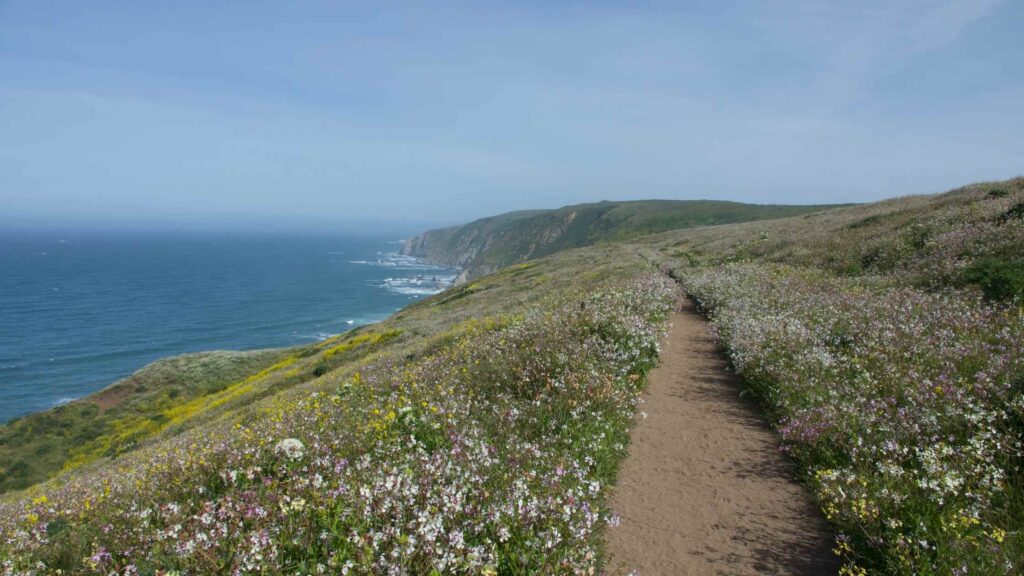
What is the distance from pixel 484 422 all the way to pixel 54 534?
526 centimetres

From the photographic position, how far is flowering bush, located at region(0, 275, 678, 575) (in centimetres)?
448

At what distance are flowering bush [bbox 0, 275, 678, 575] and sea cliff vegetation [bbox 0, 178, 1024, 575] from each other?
3cm

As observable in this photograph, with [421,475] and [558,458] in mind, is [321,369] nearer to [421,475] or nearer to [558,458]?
[558,458]

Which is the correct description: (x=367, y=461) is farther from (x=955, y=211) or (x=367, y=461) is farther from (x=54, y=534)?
(x=955, y=211)

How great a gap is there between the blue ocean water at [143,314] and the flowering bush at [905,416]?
83.1 m

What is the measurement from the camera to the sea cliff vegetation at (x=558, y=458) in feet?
15.5

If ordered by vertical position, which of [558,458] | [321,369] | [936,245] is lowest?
[321,369]

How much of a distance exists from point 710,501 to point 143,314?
460ft

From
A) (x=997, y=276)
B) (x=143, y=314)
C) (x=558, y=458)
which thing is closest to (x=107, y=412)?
(x=558, y=458)

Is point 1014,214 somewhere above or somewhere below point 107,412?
above

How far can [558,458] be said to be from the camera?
690 cm

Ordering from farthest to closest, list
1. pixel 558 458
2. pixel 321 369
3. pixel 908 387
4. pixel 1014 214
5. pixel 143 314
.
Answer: pixel 143 314, pixel 321 369, pixel 1014 214, pixel 908 387, pixel 558 458

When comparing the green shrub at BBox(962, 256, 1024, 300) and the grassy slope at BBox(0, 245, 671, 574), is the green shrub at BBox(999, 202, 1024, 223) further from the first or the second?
the grassy slope at BBox(0, 245, 671, 574)

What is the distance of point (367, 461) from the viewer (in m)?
6.02
